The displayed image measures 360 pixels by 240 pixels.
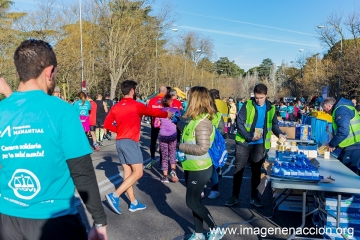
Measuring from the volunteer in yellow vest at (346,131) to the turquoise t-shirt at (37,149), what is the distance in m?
4.57

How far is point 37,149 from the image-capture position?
1.92 m

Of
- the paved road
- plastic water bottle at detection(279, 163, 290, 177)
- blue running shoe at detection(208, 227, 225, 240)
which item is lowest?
the paved road

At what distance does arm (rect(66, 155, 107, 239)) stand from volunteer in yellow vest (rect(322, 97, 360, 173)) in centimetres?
449

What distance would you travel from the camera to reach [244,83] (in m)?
86.8

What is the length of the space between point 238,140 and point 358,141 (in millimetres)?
1884

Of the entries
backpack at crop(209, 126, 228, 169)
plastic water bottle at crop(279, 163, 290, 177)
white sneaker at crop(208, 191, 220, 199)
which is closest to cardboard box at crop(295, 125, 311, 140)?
white sneaker at crop(208, 191, 220, 199)

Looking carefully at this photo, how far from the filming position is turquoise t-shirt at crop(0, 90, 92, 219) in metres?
1.91

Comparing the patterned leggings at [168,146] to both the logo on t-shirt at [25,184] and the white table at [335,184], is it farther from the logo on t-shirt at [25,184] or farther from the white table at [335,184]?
the logo on t-shirt at [25,184]

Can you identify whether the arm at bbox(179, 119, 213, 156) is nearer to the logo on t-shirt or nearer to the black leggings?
the black leggings

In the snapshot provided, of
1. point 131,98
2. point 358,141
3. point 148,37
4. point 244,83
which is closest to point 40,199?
point 131,98

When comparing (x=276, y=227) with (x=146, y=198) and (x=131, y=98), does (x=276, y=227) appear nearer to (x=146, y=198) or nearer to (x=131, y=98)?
(x=146, y=198)

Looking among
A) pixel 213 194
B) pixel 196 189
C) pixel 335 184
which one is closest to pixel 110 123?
pixel 196 189

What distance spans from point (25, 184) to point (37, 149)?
8.0 inches

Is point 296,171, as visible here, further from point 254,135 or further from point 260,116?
point 260,116
